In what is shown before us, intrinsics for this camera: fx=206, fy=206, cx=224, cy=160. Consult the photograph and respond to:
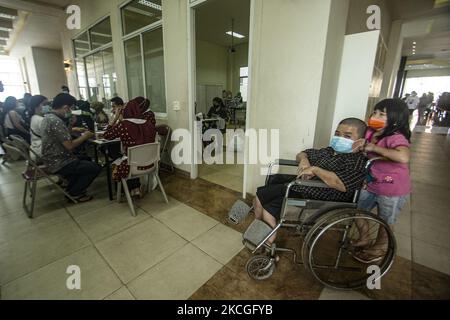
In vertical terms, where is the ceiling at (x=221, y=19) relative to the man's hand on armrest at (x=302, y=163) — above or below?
above

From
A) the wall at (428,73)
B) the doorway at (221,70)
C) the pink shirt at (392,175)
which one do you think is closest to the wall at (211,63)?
the doorway at (221,70)

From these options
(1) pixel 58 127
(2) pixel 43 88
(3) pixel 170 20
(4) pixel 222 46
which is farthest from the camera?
(2) pixel 43 88

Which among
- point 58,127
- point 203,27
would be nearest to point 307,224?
point 58,127

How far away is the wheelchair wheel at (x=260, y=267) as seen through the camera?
1370 mm

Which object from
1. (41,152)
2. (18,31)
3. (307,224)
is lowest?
(307,224)

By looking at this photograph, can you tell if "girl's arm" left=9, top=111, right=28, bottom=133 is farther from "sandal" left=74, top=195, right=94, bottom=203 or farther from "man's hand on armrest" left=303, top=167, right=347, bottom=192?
"man's hand on armrest" left=303, top=167, right=347, bottom=192

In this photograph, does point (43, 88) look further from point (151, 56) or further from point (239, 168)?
point (239, 168)

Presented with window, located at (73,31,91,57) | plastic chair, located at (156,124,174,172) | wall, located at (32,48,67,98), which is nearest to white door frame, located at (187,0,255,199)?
plastic chair, located at (156,124,174,172)

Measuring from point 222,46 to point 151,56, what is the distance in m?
6.40

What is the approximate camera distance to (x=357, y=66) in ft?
6.44

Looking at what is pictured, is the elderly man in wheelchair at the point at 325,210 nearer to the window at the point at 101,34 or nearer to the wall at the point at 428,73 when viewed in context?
the window at the point at 101,34

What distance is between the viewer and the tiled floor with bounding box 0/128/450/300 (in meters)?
1.34

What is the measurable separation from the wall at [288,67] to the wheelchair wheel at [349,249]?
2.84 feet

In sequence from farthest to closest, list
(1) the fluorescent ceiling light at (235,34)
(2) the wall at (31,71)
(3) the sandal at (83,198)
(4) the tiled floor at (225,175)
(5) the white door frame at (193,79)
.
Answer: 1. (2) the wall at (31,71)
2. (1) the fluorescent ceiling light at (235,34)
3. (4) the tiled floor at (225,175)
4. (3) the sandal at (83,198)
5. (5) the white door frame at (193,79)
